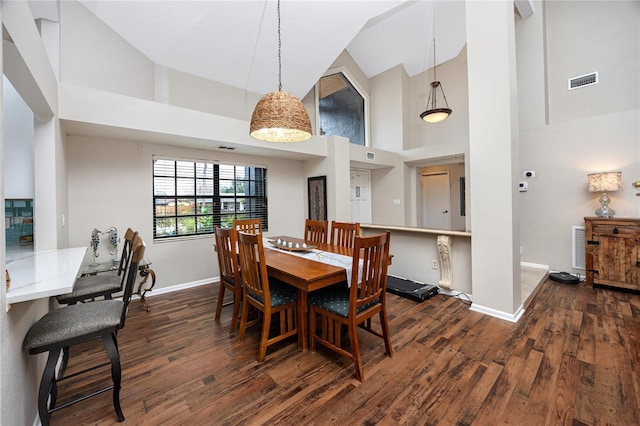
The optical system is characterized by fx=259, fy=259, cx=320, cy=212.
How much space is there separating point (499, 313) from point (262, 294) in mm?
2411

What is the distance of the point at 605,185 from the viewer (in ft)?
11.5

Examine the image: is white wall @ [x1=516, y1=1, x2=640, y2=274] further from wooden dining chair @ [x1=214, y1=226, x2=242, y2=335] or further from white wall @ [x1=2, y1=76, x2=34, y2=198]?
white wall @ [x1=2, y1=76, x2=34, y2=198]

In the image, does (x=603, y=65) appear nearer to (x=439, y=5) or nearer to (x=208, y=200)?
(x=439, y=5)

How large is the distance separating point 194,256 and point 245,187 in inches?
53.7

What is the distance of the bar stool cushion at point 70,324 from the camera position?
50.1 inches

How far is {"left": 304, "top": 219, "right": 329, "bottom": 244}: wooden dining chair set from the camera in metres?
3.31

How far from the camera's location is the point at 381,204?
20.9 feet

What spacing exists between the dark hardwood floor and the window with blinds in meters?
1.47

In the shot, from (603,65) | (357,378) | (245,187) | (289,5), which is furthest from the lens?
(245,187)

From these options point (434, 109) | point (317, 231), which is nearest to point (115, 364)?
point (317, 231)

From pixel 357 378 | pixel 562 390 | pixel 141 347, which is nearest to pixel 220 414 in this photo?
pixel 357 378

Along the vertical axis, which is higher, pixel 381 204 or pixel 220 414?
pixel 381 204

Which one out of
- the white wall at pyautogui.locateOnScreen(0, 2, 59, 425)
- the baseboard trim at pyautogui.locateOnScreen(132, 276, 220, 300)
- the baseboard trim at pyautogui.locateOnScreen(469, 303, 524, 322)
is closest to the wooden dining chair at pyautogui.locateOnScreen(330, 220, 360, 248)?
the baseboard trim at pyautogui.locateOnScreen(469, 303, 524, 322)

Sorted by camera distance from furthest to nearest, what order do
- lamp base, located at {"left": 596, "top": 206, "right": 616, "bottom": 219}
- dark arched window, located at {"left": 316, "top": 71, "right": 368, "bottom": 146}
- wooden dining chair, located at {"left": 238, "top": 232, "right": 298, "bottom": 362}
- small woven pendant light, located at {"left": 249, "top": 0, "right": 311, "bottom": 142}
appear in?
1. dark arched window, located at {"left": 316, "top": 71, "right": 368, "bottom": 146}
2. lamp base, located at {"left": 596, "top": 206, "right": 616, "bottom": 219}
3. small woven pendant light, located at {"left": 249, "top": 0, "right": 311, "bottom": 142}
4. wooden dining chair, located at {"left": 238, "top": 232, "right": 298, "bottom": 362}
